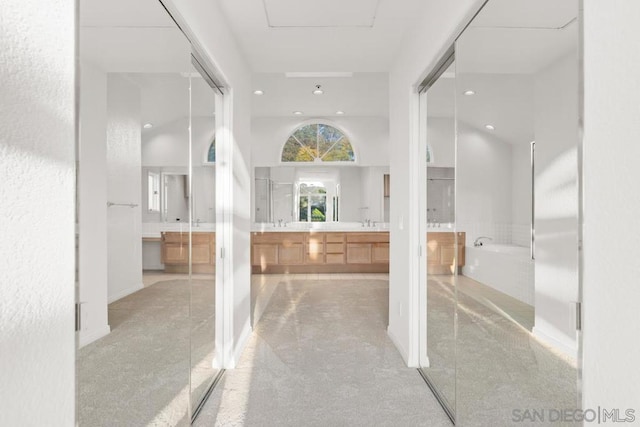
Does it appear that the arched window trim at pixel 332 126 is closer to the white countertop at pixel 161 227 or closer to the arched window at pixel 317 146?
the arched window at pixel 317 146

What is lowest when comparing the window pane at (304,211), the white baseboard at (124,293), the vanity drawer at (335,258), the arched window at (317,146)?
the vanity drawer at (335,258)

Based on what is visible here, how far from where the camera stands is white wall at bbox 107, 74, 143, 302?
1.24m

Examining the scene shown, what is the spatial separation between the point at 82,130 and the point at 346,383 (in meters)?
2.11

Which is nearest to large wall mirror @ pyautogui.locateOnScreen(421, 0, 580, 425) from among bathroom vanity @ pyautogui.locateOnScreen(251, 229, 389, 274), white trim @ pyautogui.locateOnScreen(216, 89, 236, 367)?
white trim @ pyautogui.locateOnScreen(216, 89, 236, 367)

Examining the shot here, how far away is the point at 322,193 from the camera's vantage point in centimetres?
689

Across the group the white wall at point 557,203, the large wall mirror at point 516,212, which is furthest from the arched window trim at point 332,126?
the white wall at point 557,203

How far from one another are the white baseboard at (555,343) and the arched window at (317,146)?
585 centimetres

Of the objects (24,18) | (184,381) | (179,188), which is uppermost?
(24,18)

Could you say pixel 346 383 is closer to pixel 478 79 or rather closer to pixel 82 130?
pixel 478 79

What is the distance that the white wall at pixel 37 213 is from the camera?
0.75 m

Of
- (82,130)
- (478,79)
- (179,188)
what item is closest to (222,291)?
(179,188)

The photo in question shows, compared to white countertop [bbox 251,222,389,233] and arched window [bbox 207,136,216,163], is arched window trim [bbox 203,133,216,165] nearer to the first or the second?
arched window [bbox 207,136,216,163]
